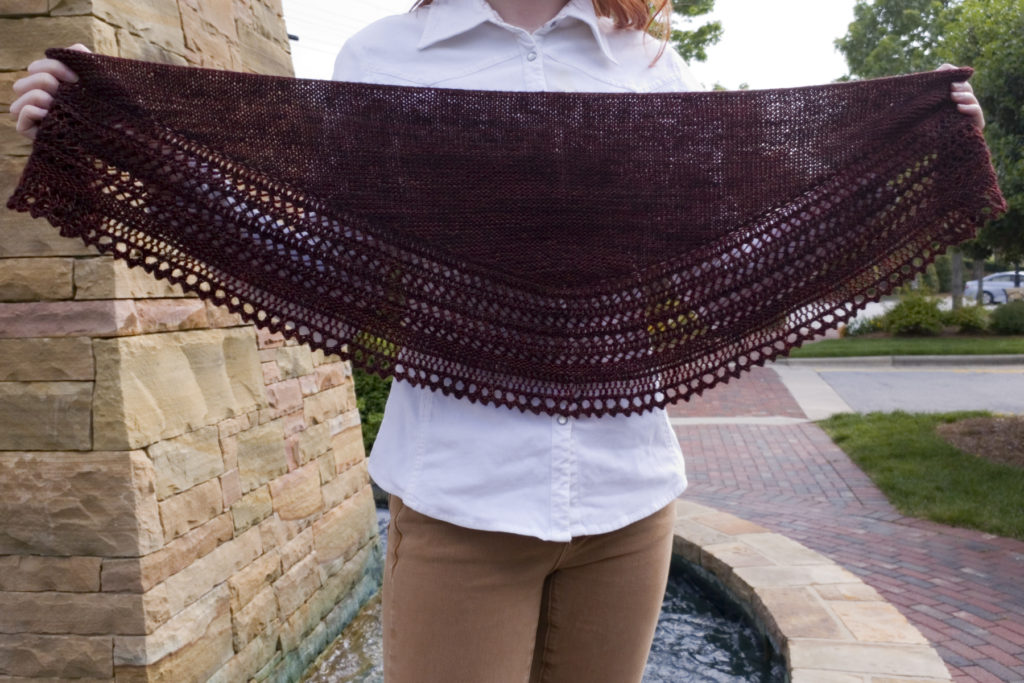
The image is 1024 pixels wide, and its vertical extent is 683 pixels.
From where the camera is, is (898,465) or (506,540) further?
(898,465)

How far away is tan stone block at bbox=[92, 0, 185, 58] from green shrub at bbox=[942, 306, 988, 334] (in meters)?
15.1

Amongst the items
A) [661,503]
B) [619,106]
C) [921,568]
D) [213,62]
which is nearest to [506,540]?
[661,503]

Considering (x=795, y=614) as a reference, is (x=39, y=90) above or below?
above

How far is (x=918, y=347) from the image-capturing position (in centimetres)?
1241

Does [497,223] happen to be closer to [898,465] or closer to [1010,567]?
[1010,567]

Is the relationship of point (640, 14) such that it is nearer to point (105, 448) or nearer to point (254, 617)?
point (105, 448)

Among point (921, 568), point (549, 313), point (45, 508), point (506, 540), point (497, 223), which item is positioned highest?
point (497, 223)

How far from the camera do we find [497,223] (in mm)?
1218

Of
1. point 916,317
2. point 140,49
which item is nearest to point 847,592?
point 140,49

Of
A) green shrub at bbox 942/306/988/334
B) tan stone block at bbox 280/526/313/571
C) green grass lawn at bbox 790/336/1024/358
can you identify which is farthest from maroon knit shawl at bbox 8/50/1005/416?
green shrub at bbox 942/306/988/334

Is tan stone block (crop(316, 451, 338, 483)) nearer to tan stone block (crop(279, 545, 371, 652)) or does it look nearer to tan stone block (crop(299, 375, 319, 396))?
tan stone block (crop(299, 375, 319, 396))

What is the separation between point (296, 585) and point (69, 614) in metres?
0.98

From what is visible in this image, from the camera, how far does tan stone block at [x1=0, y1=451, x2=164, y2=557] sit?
6.64 feet

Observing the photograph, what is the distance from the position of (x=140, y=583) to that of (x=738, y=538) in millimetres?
2563
